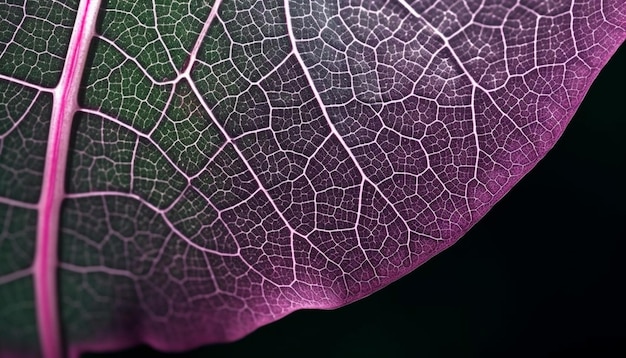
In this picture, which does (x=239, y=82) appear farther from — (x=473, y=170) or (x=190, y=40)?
(x=473, y=170)

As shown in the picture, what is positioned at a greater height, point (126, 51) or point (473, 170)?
point (126, 51)

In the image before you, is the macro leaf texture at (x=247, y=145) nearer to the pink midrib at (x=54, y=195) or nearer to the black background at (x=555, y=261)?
the pink midrib at (x=54, y=195)

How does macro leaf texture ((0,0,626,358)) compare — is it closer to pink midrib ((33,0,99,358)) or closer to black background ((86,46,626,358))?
pink midrib ((33,0,99,358))

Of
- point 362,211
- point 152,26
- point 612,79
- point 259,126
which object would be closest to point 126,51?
point 152,26

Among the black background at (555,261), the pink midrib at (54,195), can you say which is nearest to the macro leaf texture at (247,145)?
the pink midrib at (54,195)

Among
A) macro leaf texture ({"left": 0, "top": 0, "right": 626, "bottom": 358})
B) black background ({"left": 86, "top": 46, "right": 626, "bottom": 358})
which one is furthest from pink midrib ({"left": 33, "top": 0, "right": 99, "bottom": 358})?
black background ({"left": 86, "top": 46, "right": 626, "bottom": 358})

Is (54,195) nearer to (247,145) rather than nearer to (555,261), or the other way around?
(247,145)

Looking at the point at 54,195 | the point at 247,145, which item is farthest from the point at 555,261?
the point at 54,195
